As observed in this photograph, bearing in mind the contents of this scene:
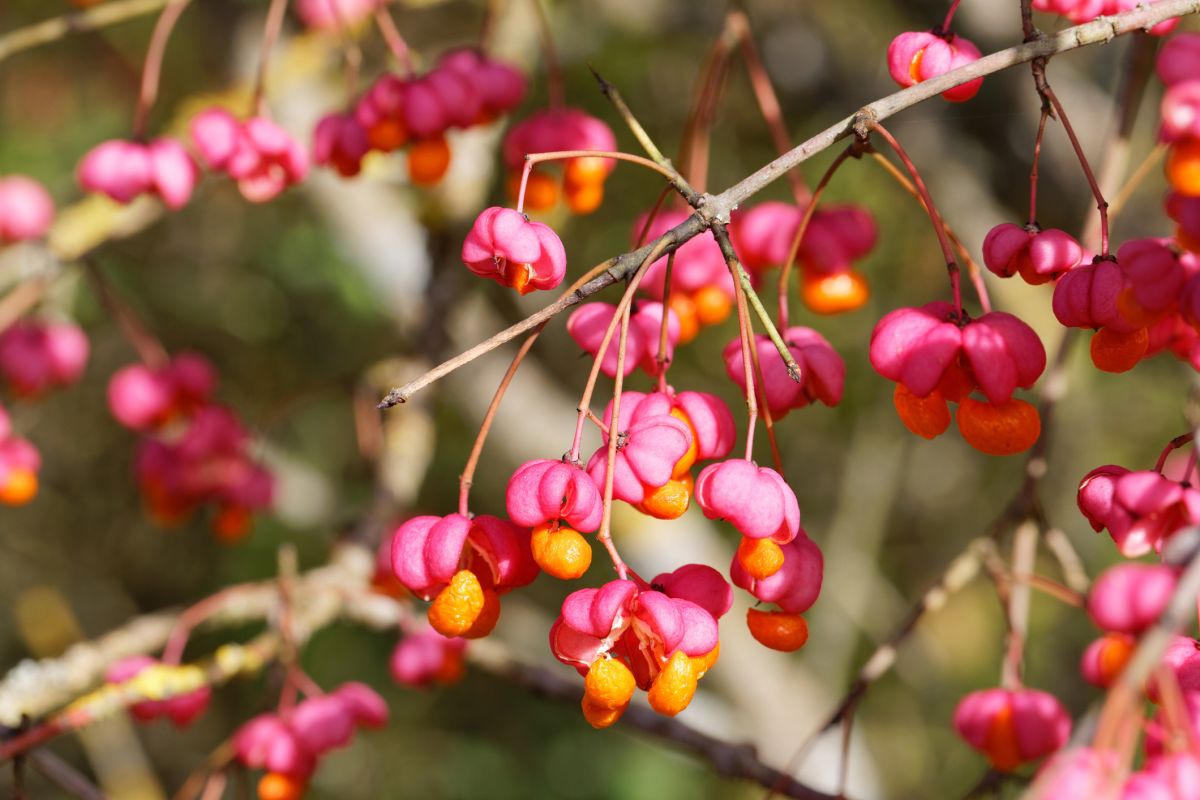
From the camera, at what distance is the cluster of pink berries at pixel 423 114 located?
1098 mm

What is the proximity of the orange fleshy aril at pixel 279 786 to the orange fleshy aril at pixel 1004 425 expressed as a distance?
2.45 feet

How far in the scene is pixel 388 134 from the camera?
112cm

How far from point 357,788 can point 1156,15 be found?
292 centimetres

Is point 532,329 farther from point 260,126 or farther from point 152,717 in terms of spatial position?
point 152,717

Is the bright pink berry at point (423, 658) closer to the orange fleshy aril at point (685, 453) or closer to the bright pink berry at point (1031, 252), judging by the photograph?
the orange fleshy aril at point (685, 453)

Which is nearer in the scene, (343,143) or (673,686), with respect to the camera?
(673,686)

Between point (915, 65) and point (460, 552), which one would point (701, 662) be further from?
point (915, 65)

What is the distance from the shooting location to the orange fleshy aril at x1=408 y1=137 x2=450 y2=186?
113cm

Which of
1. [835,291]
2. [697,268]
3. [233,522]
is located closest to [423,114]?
[697,268]

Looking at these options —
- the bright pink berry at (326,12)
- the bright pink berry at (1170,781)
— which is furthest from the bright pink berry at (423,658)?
the bright pink berry at (326,12)

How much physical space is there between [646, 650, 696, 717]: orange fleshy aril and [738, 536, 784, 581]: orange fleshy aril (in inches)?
2.8

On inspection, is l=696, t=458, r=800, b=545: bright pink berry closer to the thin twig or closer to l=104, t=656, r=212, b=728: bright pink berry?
the thin twig

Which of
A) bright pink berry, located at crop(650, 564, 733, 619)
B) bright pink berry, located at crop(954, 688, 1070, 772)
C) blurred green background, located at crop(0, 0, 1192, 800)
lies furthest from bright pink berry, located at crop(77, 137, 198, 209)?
bright pink berry, located at crop(954, 688, 1070, 772)

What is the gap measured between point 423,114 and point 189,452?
73cm
